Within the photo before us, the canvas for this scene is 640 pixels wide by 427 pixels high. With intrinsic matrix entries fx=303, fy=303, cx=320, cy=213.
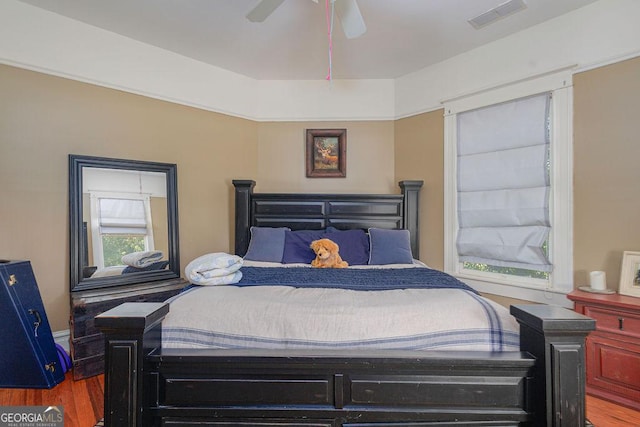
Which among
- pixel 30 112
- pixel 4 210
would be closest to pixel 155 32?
pixel 30 112

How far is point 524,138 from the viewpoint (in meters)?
2.69

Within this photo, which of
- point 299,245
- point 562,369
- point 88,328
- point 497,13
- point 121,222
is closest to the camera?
point 562,369

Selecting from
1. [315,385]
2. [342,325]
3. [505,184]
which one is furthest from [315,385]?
[505,184]

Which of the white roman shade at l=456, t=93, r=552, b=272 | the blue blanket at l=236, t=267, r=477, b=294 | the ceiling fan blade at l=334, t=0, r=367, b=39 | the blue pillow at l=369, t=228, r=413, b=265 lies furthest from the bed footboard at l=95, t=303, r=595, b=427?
the ceiling fan blade at l=334, t=0, r=367, b=39

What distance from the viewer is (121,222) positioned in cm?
279

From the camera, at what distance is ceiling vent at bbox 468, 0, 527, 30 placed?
2340 millimetres

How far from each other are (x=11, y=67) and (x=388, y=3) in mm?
2959

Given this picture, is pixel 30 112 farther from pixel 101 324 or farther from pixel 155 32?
pixel 101 324

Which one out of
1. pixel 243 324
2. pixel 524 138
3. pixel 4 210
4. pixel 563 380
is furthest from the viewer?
pixel 524 138

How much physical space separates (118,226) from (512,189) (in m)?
3.60

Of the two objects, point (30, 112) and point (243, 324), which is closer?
point (243, 324)

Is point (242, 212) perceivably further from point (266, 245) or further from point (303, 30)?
point (303, 30)

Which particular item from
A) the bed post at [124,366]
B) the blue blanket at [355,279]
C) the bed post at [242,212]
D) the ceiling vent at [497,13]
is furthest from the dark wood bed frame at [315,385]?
the ceiling vent at [497,13]

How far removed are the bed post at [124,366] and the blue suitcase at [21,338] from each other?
154cm
